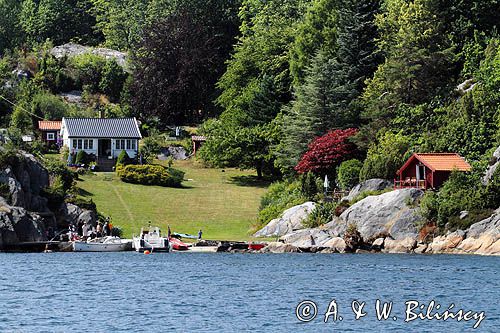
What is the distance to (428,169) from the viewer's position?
76.9m

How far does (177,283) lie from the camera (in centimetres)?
5434

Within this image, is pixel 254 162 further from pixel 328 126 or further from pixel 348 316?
pixel 348 316

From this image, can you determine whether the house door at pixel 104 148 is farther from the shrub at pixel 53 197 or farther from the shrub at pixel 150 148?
the shrub at pixel 53 197

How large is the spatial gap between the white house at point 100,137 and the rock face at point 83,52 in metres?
27.0

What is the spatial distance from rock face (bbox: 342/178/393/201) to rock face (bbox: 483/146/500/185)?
7.64 m

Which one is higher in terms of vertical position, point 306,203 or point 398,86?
point 398,86

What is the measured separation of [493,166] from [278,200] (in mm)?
18215

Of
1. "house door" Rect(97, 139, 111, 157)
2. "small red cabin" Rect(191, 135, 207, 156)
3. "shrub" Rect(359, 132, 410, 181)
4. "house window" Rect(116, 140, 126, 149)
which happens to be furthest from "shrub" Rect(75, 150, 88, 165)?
"shrub" Rect(359, 132, 410, 181)

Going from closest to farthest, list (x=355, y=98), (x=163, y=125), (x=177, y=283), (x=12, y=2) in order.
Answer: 1. (x=177, y=283)
2. (x=355, y=98)
3. (x=163, y=125)
4. (x=12, y=2)

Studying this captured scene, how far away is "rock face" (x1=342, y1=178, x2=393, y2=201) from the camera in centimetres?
7856

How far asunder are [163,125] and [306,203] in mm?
41601

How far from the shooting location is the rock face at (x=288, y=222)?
78.8 metres

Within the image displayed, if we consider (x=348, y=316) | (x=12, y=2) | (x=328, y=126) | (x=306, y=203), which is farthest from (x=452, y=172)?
(x=12, y=2)

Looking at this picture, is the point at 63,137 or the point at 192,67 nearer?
the point at 63,137
